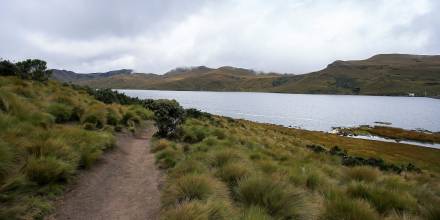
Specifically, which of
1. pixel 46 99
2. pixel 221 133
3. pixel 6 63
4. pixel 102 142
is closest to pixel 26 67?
pixel 6 63

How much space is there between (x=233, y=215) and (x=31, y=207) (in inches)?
139

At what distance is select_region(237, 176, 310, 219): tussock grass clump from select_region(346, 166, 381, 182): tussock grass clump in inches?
196

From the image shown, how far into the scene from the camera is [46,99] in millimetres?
15344

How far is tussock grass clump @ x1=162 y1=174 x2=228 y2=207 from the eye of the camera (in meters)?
6.23

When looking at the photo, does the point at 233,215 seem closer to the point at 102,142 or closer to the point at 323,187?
the point at 323,187

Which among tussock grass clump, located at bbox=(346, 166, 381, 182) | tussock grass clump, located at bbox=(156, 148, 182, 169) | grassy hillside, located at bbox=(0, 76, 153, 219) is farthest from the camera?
Answer: tussock grass clump, located at bbox=(346, 166, 381, 182)

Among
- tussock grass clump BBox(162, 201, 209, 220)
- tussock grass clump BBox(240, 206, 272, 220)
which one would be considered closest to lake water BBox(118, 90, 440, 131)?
tussock grass clump BBox(240, 206, 272, 220)

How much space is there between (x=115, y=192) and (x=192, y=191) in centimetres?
222

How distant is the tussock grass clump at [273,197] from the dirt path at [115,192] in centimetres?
195

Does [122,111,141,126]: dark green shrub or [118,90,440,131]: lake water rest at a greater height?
[122,111,141,126]: dark green shrub

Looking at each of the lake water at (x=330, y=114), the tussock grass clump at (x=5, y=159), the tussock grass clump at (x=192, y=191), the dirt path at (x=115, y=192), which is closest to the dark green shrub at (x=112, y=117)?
the dirt path at (x=115, y=192)

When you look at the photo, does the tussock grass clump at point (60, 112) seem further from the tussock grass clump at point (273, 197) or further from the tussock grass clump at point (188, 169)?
the tussock grass clump at point (273, 197)

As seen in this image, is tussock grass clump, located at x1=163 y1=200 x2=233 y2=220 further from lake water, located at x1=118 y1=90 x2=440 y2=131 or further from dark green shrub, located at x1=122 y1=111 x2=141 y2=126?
lake water, located at x1=118 y1=90 x2=440 y2=131

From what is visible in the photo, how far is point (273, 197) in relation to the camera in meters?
6.30
